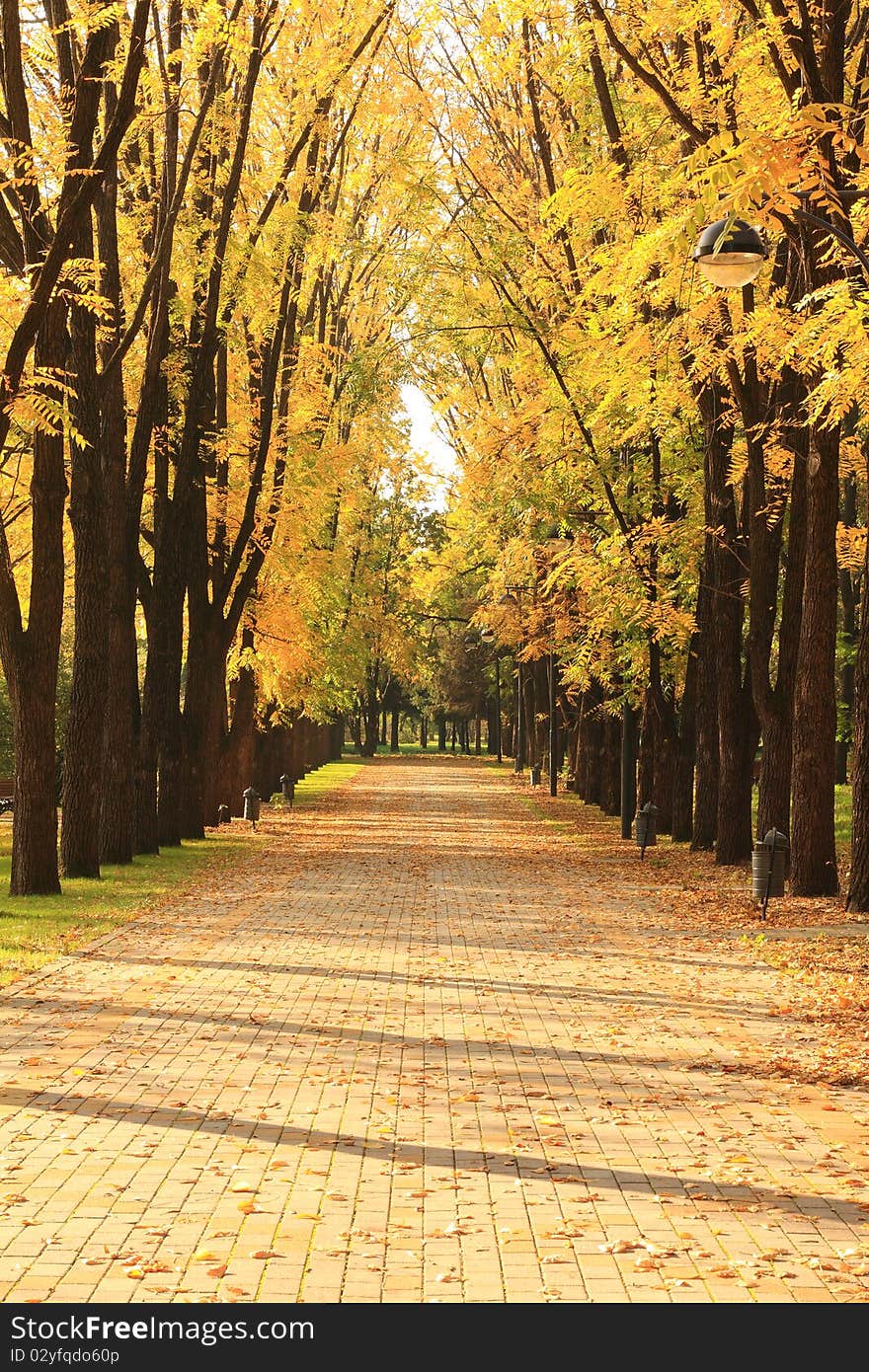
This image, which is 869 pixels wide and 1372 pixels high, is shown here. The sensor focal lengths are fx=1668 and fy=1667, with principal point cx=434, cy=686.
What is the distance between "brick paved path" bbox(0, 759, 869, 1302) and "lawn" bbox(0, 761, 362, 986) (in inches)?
17.3

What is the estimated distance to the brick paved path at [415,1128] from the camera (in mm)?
5844

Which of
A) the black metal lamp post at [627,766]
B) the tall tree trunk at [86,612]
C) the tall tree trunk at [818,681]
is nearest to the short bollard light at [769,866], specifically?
the tall tree trunk at [818,681]

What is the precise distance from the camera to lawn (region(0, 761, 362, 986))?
564 inches

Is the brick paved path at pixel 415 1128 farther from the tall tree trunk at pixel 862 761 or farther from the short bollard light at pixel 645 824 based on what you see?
the short bollard light at pixel 645 824

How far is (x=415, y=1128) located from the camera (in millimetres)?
8109

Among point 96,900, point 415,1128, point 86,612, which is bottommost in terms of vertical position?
point 415,1128

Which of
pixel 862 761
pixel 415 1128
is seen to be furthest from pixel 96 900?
pixel 415 1128

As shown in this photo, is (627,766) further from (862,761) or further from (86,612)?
(862,761)

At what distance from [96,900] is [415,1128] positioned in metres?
10.8

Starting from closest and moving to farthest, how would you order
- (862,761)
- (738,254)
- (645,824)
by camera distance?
1. (738,254)
2. (862,761)
3. (645,824)

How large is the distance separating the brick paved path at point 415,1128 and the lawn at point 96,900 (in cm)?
44

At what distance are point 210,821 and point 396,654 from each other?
1212 inches

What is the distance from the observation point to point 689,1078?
9.38 metres

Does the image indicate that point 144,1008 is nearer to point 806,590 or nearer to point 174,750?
point 806,590
